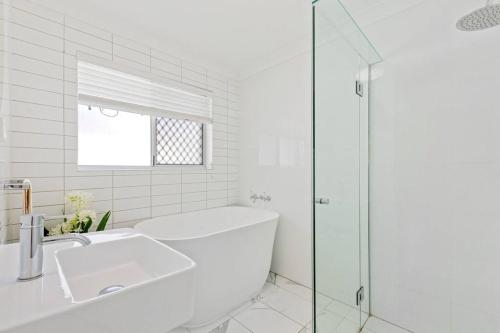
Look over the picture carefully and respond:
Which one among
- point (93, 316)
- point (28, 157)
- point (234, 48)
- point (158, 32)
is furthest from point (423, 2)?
point (28, 157)

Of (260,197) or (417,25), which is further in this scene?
(260,197)

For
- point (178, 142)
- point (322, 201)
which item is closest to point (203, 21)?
point (178, 142)

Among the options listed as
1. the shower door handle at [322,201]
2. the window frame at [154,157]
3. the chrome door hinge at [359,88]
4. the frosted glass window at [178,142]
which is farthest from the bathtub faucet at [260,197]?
the chrome door hinge at [359,88]

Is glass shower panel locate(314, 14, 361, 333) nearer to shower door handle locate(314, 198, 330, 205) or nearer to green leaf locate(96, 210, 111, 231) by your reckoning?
shower door handle locate(314, 198, 330, 205)

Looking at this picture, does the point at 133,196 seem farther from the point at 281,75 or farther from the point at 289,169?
the point at 281,75

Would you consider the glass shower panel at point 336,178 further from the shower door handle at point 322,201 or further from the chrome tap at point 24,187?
the chrome tap at point 24,187

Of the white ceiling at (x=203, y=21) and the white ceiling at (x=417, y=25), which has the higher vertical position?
the white ceiling at (x=203, y=21)

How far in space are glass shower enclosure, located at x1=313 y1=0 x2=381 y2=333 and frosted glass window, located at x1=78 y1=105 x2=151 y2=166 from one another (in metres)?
1.71

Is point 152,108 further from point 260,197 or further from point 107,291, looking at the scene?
point 107,291

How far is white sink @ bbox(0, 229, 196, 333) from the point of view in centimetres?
58

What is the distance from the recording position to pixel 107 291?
0.89m

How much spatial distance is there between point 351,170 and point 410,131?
491 mm

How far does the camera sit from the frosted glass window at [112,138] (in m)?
1.95

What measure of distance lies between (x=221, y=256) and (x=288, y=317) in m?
0.73
